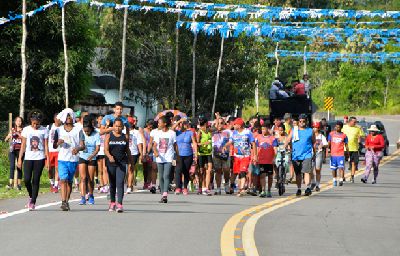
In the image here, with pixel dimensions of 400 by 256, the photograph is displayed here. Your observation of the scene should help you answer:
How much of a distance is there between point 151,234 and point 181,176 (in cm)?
956

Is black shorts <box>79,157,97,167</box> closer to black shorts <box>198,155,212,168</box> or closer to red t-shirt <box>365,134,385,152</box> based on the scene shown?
black shorts <box>198,155,212,168</box>

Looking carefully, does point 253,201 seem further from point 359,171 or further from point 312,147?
point 359,171

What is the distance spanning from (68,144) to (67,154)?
177mm

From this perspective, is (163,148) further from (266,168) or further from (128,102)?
(128,102)

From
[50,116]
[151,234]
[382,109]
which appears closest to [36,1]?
[50,116]

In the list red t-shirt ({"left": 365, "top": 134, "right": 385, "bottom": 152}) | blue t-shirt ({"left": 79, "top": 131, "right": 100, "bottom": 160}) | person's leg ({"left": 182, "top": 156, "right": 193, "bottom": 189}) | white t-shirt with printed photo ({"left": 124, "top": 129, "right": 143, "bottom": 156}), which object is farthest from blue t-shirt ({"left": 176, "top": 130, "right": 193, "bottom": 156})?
red t-shirt ({"left": 365, "top": 134, "right": 385, "bottom": 152})

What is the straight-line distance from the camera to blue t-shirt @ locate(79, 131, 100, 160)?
20578mm

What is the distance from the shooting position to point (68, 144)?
1908 centimetres

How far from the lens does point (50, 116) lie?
6144 centimetres

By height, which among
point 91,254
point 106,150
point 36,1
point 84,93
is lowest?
point 91,254

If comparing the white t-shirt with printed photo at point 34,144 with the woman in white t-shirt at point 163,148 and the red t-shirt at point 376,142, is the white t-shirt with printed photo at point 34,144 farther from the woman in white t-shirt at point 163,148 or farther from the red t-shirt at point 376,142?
the red t-shirt at point 376,142

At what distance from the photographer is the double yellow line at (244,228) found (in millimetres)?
13328

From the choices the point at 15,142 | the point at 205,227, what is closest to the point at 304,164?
the point at 15,142

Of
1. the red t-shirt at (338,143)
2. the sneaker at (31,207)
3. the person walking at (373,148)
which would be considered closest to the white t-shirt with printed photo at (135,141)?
the sneaker at (31,207)
